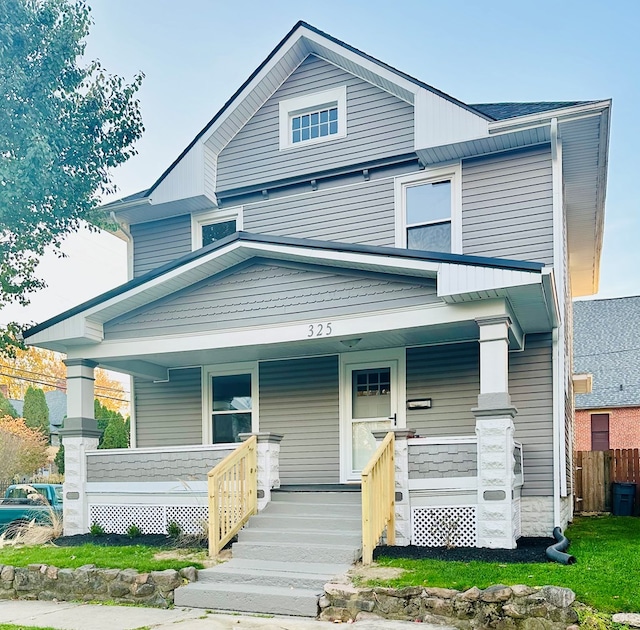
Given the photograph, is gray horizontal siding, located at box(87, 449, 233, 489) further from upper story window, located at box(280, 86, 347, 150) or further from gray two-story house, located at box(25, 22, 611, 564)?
upper story window, located at box(280, 86, 347, 150)

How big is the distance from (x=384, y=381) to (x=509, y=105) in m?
4.80

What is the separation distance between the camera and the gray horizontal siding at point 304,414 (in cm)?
1061

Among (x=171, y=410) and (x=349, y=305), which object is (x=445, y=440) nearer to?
(x=349, y=305)

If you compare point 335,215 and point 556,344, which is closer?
point 556,344

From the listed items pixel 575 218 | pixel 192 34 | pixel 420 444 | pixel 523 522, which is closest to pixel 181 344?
pixel 420 444

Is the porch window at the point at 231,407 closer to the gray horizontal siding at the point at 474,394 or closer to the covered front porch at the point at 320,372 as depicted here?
the covered front porch at the point at 320,372

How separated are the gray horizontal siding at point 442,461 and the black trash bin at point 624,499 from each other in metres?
8.09

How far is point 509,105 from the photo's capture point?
1075cm

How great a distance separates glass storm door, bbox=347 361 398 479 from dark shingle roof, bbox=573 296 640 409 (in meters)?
16.0

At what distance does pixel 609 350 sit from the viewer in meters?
24.9

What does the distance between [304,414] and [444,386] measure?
91.6 inches

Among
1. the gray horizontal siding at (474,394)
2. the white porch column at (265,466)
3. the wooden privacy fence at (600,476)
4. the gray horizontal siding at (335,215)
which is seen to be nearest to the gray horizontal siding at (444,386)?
the gray horizontal siding at (474,394)

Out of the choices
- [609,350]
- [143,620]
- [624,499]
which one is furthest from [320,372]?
[609,350]

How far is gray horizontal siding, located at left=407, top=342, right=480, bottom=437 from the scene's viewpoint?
9.77m
